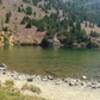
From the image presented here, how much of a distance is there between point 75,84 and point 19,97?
20606 mm

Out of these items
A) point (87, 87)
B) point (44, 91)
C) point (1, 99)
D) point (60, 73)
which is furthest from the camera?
point (60, 73)

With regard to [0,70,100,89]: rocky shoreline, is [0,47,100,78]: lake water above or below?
below

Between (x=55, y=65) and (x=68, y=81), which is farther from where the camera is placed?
(x=55, y=65)

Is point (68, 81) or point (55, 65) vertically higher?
point (68, 81)

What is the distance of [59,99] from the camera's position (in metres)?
33.5

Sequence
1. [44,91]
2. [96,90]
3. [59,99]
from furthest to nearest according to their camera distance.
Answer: [96,90]
[44,91]
[59,99]

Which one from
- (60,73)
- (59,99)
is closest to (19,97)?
(59,99)

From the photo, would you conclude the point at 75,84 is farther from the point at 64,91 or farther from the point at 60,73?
the point at 60,73

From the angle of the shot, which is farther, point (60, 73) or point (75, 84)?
point (60, 73)

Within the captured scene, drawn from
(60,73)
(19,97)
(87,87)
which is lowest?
(60,73)

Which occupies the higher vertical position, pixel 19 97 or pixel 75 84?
pixel 19 97

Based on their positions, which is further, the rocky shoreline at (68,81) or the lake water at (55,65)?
the lake water at (55,65)

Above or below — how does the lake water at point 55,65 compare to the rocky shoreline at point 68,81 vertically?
below

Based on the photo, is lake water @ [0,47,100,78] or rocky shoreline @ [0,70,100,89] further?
lake water @ [0,47,100,78]
